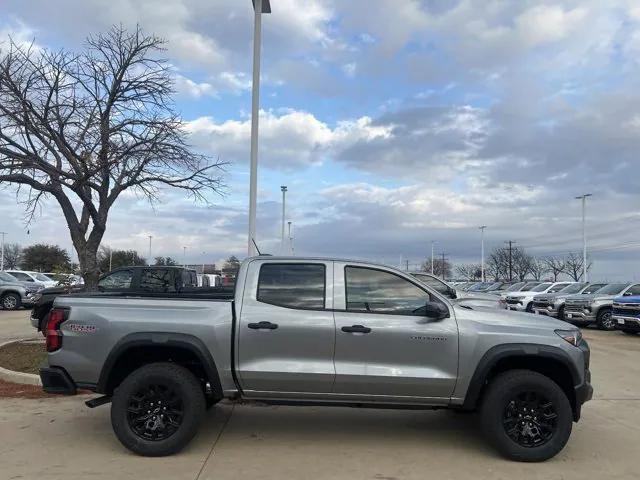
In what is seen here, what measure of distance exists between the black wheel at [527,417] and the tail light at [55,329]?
412cm

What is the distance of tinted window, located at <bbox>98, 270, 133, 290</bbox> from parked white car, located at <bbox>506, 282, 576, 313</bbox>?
1717 centimetres

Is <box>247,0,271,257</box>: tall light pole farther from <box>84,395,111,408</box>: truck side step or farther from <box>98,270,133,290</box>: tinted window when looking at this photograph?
<box>84,395,111,408</box>: truck side step

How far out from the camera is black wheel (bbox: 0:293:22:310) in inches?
1015

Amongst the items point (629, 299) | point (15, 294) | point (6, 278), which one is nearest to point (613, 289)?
point (629, 299)

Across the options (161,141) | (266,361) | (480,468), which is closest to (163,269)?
(161,141)

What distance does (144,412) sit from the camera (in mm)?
5684

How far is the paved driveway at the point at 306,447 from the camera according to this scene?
5.29m

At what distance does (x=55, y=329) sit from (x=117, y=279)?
818cm

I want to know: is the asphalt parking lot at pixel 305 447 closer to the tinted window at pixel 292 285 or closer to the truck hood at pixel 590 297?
the tinted window at pixel 292 285

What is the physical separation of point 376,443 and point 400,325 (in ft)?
4.46

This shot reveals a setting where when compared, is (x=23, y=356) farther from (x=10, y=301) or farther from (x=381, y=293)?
(x=10, y=301)

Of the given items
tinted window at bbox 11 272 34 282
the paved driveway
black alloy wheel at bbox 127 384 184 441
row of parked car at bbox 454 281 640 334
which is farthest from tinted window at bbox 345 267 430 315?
tinted window at bbox 11 272 34 282

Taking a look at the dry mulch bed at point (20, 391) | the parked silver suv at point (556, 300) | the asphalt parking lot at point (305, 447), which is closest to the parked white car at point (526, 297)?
the parked silver suv at point (556, 300)

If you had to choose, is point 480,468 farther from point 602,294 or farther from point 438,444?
point 602,294
